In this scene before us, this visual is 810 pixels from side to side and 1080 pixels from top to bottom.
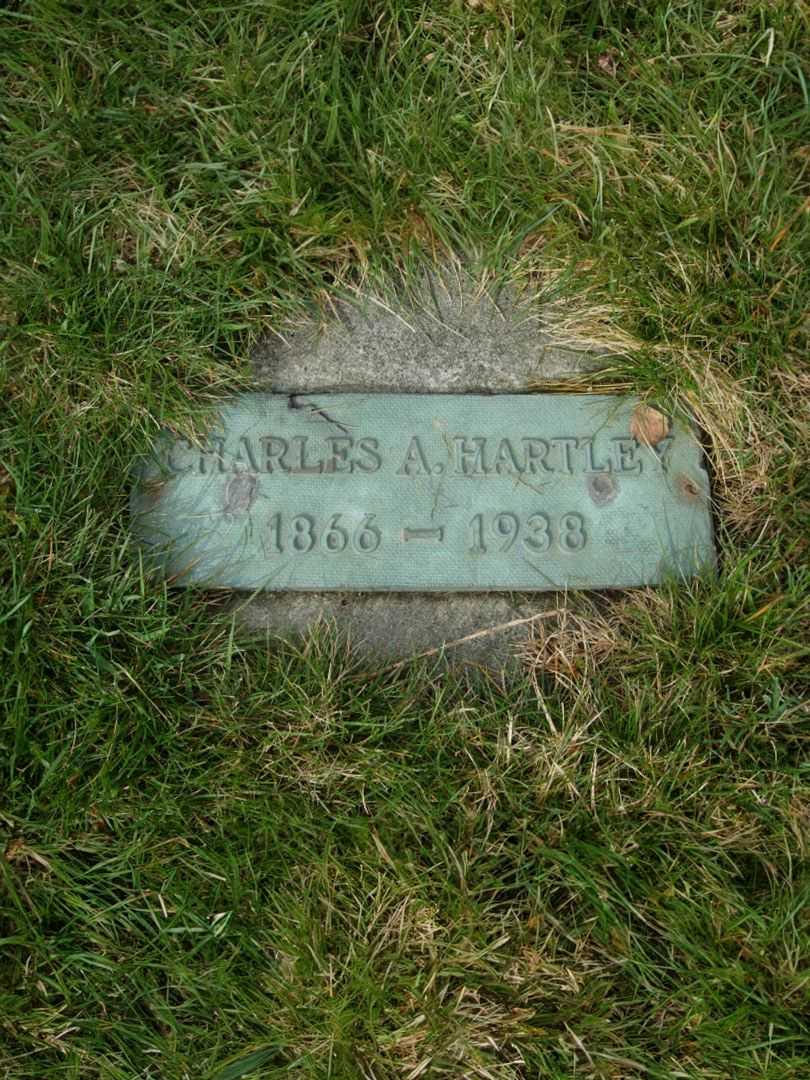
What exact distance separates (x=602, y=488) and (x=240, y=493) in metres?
0.80

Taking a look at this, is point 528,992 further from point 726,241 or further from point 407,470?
point 726,241

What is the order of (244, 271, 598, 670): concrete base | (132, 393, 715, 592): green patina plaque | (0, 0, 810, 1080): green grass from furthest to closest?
1. (244, 271, 598, 670): concrete base
2. (132, 393, 715, 592): green patina plaque
3. (0, 0, 810, 1080): green grass

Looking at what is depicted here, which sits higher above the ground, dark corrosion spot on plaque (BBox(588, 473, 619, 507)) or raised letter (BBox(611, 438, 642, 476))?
raised letter (BBox(611, 438, 642, 476))

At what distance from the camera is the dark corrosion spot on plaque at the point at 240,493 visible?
2.23 m

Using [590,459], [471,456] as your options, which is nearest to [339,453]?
[471,456]

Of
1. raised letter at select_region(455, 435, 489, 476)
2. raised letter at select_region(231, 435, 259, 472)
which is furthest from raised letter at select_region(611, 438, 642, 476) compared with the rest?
raised letter at select_region(231, 435, 259, 472)

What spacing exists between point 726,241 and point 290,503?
1154 millimetres

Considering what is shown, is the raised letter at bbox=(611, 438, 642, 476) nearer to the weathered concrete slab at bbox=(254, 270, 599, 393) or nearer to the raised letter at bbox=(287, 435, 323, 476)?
the weathered concrete slab at bbox=(254, 270, 599, 393)

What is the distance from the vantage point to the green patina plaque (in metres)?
2.21

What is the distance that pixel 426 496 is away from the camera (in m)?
2.24

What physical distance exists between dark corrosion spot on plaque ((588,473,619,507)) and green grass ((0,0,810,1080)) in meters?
0.23

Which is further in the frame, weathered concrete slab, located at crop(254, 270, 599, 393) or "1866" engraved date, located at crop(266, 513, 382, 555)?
weathered concrete slab, located at crop(254, 270, 599, 393)

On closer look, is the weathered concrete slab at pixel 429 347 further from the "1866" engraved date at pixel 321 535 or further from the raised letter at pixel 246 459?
the "1866" engraved date at pixel 321 535

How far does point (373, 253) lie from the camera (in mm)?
2338
